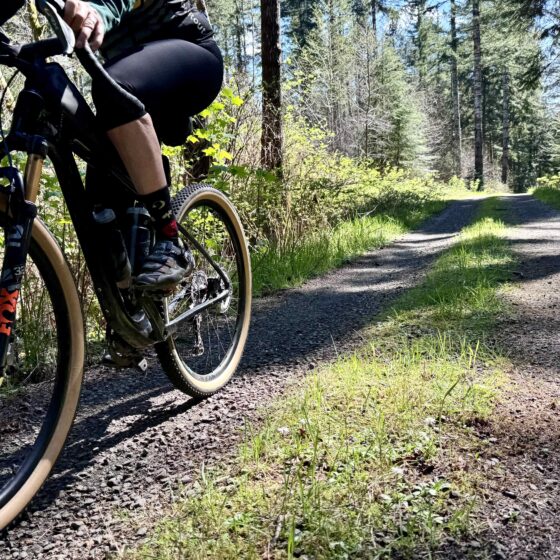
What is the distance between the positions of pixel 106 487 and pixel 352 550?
86cm

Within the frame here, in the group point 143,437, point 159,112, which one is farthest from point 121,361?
point 159,112

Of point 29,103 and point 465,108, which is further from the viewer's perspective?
point 465,108

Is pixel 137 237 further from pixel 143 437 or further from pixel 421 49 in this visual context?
pixel 421 49

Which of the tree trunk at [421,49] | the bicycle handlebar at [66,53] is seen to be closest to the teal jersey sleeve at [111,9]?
the bicycle handlebar at [66,53]

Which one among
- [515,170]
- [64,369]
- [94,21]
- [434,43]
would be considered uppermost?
[434,43]

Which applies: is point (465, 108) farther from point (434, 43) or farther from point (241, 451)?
point (241, 451)

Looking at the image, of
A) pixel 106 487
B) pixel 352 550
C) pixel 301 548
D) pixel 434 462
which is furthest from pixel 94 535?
pixel 434 462

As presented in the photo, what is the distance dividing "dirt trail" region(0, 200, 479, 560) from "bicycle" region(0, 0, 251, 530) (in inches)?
5.1

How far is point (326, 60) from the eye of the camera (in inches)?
818

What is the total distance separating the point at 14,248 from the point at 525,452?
171 centimetres

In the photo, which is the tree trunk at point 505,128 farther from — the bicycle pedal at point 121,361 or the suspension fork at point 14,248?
the suspension fork at point 14,248

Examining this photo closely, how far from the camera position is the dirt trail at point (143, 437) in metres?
1.47

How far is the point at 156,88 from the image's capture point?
1.87 metres

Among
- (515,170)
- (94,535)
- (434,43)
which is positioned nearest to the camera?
(94,535)
